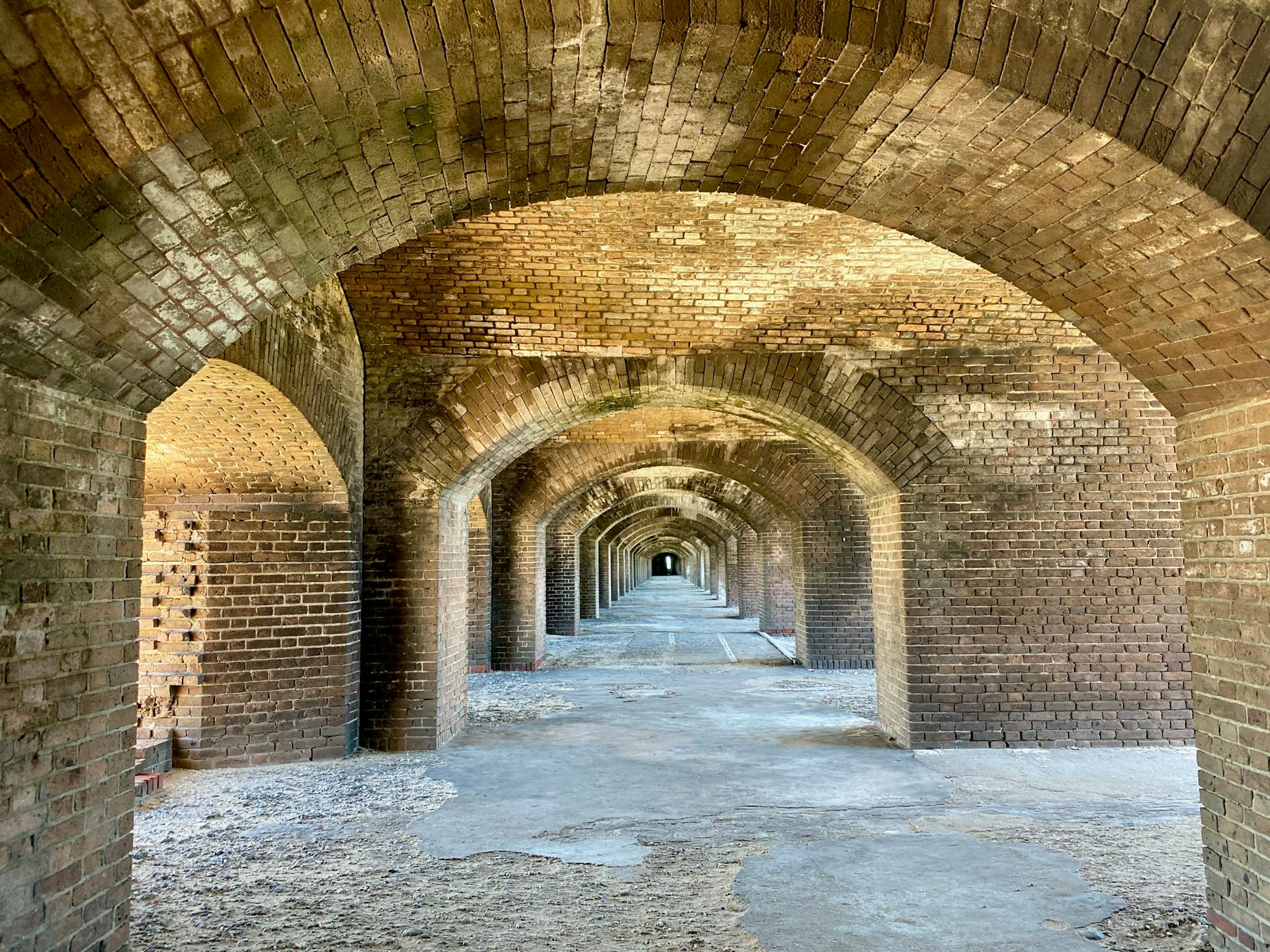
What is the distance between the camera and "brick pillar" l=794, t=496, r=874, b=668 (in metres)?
13.5

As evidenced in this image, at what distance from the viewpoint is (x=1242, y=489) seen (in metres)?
3.61

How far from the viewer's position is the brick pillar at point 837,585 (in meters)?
13.5

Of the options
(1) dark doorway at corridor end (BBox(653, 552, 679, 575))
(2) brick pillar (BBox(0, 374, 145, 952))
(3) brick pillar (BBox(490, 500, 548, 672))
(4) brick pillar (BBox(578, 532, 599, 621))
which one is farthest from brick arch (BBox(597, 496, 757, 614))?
(1) dark doorway at corridor end (BBox(653, 552, 679, 575))

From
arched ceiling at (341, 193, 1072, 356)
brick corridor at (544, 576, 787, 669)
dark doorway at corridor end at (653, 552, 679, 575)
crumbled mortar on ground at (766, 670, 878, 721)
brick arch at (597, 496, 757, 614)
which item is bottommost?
crumbled mortar on ground at (766, 670, 878, 721)

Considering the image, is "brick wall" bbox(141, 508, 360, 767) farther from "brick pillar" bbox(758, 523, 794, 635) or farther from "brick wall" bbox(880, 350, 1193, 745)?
"brick pillar" bbox(758, 523, 794, 635)

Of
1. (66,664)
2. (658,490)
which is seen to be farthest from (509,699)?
(658,490)

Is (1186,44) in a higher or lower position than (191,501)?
higher

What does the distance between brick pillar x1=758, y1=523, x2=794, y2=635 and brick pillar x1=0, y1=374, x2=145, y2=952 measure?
51.7ft

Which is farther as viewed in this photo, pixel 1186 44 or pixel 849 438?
pixel 849 438

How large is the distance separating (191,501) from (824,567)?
30.0ft

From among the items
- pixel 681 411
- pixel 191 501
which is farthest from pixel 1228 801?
pixel 681 411

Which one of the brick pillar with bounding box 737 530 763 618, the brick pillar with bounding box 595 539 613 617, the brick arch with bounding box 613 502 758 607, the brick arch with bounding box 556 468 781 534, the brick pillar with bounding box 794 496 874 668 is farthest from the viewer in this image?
the brick pillar with bounding box 595 539 613 617

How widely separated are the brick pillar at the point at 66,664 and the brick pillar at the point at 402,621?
4.58 meters

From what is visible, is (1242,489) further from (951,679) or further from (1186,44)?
(951,679)
